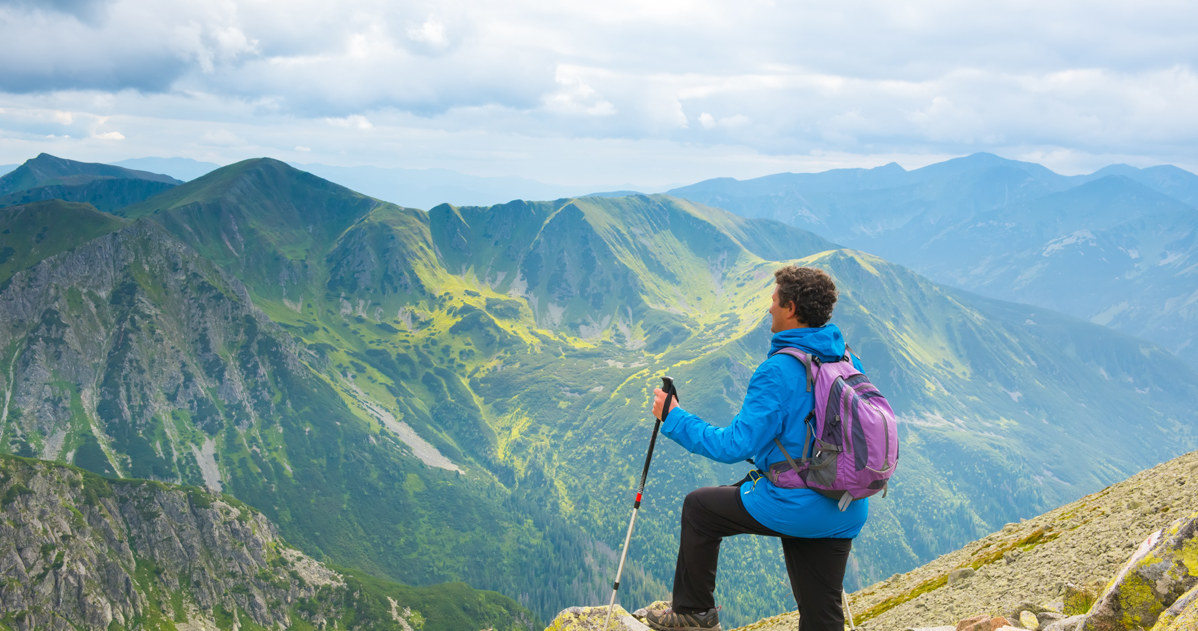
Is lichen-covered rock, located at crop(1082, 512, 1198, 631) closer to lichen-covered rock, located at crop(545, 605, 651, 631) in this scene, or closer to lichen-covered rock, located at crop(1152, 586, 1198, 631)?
lichen-covered rock, located at crop(1152, 586, 1198, 631)

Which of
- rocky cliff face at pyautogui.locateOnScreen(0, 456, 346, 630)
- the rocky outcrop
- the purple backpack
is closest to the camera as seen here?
the purple backpack

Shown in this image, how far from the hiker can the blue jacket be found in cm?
1

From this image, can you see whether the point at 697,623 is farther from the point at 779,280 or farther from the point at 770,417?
the point at 779,280

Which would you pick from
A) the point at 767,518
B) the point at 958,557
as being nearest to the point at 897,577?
the point at 958,557

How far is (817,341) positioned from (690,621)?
460 centimetres

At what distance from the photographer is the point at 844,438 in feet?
25.0

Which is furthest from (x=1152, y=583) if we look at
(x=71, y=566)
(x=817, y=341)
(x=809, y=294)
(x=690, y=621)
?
(x=71, y=566)

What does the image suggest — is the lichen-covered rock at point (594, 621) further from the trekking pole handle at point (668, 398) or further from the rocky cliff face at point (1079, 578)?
the rocky cliff face at point (1079, 578)

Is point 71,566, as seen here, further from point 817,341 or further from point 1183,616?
point 1183,616

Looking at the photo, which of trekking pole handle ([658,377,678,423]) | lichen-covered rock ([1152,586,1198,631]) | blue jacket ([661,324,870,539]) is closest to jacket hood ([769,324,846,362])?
blue jacket ([661,324,870,539])

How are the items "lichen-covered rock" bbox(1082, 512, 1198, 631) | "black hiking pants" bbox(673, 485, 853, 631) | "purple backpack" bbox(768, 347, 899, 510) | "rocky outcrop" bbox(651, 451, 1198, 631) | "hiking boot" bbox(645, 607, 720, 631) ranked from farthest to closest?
1. "hiking boot" bbox(645, 607, 720, 631)
2. "black hiking pants" bbox(673, 485, 853, 631)
3. "rocky outcrop" bbox(651, 451, 1198, 631)
4. "lichen-covered rock" bbox(1082, 512, 1198, 631)
5. "purple backpack" bbox(768, 347, 899, 510)

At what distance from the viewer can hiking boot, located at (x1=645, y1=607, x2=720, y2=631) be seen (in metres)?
9.38

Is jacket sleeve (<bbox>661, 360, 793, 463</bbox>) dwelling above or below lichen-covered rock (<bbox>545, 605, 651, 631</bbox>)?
above

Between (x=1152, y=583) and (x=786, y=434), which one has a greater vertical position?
(x=786, y=434)
